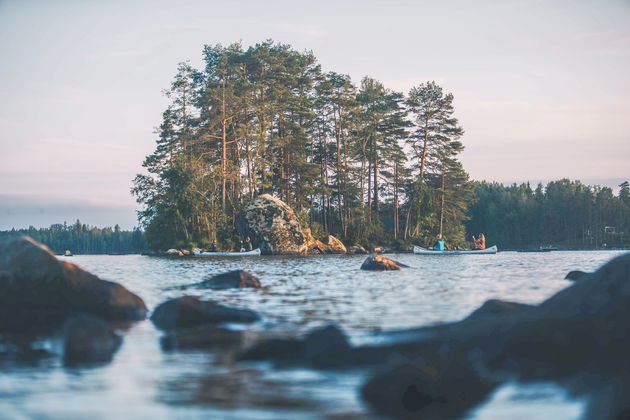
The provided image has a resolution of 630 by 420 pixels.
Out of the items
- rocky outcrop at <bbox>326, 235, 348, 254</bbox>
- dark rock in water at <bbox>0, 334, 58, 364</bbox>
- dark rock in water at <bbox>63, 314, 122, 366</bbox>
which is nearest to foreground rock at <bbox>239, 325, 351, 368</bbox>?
dark rock in water at <bbox>63, 314, 122, 366</bbox>

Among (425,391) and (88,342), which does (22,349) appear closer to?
(88,342)

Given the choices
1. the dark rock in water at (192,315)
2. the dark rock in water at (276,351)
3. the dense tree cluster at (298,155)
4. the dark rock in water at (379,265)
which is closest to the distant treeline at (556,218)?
the dense tree cluster at (298,155)

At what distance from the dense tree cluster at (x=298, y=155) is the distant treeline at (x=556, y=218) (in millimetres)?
39574

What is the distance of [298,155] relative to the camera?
57.1 metres

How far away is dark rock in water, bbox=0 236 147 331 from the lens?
26.2 feet

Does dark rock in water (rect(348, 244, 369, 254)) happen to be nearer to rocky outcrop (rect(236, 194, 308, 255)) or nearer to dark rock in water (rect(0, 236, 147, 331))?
rocky outcrop (rect(236, 194, 308, 255))

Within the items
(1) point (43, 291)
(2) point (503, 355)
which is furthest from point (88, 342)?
(2) point (503, 355)

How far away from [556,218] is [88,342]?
357 ft

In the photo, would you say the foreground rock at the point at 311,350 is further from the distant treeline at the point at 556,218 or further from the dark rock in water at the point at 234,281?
the distant treeline at the point at 556,218

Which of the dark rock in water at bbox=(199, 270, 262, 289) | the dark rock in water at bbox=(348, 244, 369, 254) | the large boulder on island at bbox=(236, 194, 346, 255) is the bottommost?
the dark rock in water at bbox=(348, 244, 369, 254)

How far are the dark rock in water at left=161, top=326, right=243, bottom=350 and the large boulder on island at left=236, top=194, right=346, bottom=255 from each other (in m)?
37.6

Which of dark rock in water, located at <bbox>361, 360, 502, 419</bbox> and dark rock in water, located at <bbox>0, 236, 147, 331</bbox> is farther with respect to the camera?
dark rock in water, located at <bbox>0, 236, 147, 331</bbox>

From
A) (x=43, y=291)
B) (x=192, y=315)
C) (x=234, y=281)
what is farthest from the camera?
(x=234, y=281)

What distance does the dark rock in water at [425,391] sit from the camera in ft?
13.5
